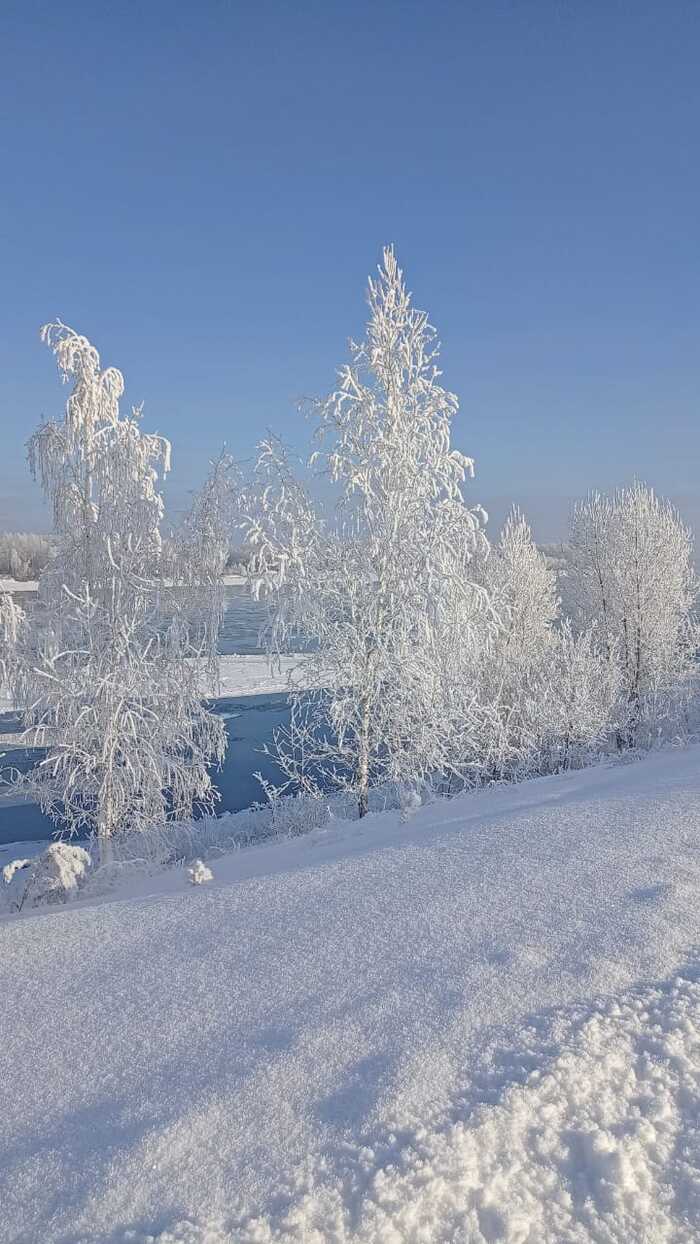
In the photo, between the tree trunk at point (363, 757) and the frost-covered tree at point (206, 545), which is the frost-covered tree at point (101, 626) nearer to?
the frost-covered tree at point (206, 545)

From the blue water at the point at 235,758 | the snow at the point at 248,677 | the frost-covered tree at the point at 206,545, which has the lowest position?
the blue water at the point at 235,758

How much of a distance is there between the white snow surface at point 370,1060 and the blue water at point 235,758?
6.24 m

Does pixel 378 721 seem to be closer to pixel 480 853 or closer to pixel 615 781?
pixel 615 781

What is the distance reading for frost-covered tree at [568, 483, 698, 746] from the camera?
72.7ft

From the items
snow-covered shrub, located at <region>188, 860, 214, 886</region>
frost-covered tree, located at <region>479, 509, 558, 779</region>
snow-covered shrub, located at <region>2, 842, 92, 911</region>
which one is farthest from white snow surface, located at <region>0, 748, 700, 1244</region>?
frost-covered tree, located at <region>479, 509, 558, 779</region>

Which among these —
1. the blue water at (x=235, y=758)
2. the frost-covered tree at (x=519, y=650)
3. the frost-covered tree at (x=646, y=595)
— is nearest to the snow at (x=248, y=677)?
the blue water at (x=235, y=758)

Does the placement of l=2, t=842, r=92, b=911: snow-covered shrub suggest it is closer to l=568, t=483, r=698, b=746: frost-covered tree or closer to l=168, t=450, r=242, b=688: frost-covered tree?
l=168, t=450, r=242, b=688: frost-covered tree

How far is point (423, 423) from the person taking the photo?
10062 mm

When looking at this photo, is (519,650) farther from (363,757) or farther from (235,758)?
(363,757)

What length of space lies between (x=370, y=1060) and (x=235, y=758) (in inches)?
774

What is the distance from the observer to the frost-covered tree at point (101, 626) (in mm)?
9414

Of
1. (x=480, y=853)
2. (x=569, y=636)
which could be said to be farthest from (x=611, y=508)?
(x=480, y=853)

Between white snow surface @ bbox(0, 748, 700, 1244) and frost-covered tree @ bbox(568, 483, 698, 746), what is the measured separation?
62.3ft

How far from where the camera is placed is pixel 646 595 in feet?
74.0
